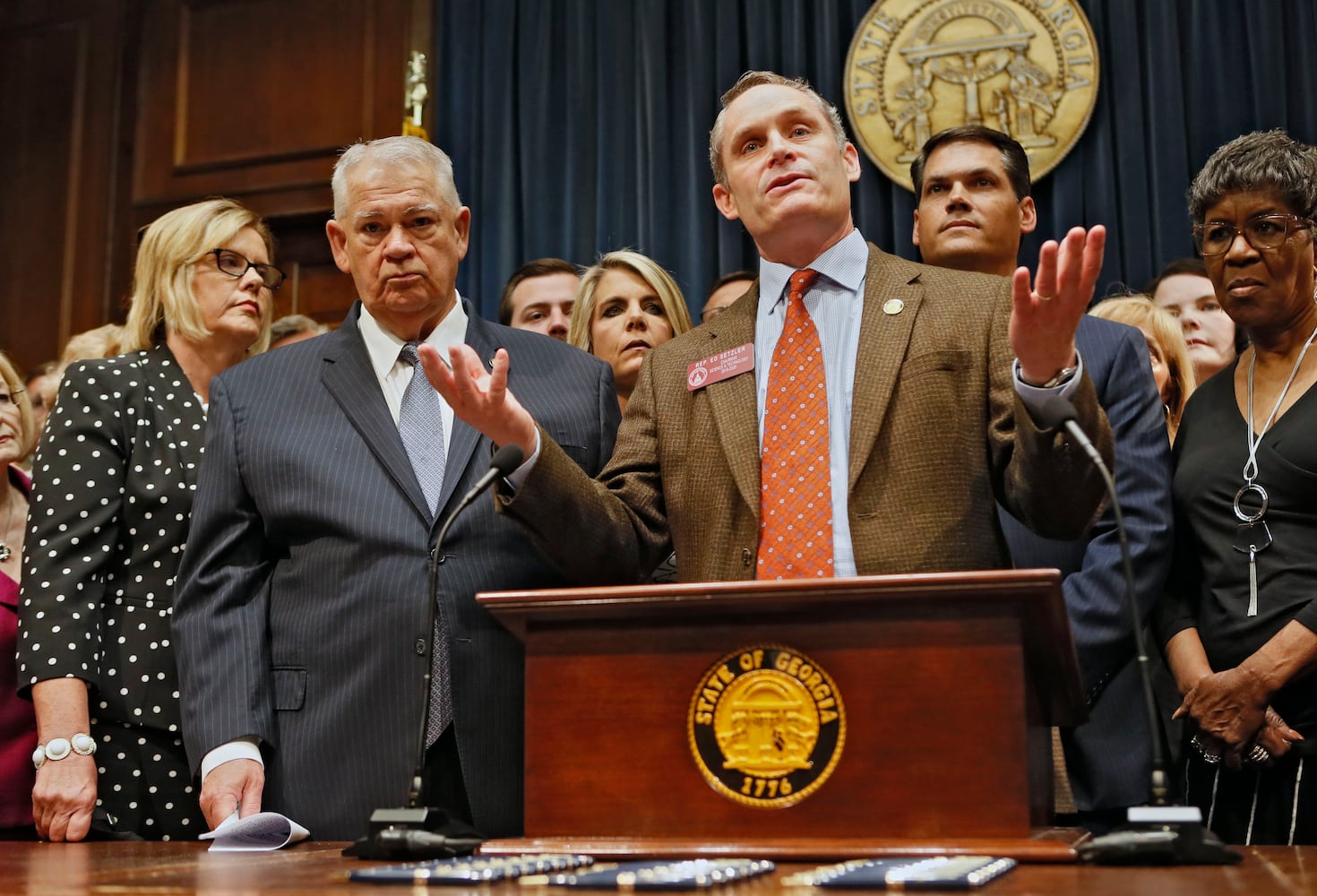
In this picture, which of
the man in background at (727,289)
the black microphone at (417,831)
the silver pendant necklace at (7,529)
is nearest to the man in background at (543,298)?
the man in background at (727,289)

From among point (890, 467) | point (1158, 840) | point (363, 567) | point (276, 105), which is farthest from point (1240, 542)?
point (276, 105)

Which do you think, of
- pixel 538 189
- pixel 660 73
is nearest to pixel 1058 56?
pixel 660 73

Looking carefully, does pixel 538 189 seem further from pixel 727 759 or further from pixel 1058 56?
pixel 727 759

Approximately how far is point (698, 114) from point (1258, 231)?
268 cm

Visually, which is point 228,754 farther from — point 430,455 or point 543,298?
point 543,298

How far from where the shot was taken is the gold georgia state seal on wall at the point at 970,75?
14.7ft

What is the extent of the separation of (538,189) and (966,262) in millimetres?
2404

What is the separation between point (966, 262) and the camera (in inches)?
115

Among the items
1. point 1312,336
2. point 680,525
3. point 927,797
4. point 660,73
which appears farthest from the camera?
point 660,73

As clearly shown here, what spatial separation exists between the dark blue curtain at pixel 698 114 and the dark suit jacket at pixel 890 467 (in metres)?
2.51

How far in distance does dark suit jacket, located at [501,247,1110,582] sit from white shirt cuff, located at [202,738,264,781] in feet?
1.88

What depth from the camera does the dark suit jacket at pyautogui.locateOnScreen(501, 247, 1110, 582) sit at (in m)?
1.85

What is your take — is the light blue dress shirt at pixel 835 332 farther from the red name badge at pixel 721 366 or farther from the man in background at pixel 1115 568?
the man in background at pixel 1115 568

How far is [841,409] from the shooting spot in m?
2.00
